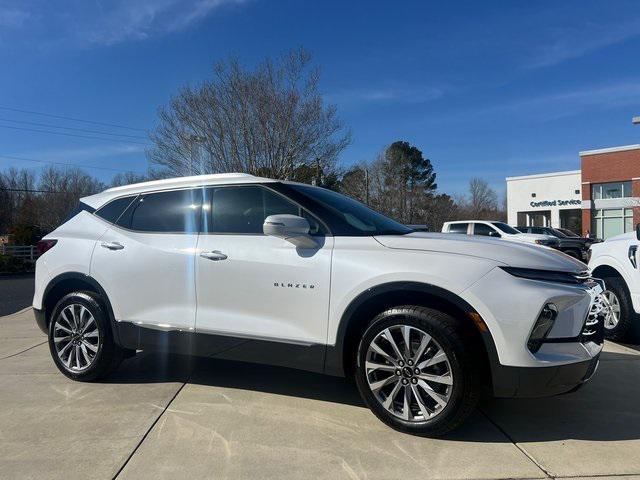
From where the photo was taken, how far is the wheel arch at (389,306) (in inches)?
128

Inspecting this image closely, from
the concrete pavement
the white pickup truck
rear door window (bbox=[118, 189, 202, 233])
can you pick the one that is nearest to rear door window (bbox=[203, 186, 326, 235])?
Answer: rear door window (bbox=[118, 189, 202, 233])

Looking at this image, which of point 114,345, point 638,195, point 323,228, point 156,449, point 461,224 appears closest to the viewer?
point 156,449

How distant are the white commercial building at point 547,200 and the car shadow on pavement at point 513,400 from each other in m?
43.0

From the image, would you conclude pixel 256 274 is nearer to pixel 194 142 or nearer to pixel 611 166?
pixel 194 142

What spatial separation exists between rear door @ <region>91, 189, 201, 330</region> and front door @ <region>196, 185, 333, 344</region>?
0.46ft

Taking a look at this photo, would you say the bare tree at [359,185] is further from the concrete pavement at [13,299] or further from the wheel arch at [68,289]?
the wheel arch at [68,289]

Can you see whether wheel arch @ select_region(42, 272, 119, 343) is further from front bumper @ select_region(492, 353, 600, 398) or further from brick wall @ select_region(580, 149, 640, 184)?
brick wall @ select_region(580, 149, 640, 184)

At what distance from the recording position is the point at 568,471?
116 inches

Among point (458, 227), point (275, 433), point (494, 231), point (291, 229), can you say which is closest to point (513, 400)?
point (275, 433)

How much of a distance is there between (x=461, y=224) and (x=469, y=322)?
15.3 meters

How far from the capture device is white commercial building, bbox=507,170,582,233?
44.2 metres

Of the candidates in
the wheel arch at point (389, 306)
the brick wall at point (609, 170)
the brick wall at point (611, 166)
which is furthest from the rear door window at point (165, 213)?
the brick wall at point (611, 166)

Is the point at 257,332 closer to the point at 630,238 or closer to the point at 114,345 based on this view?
the point at 114,345

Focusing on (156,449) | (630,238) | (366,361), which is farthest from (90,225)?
(630,238)
